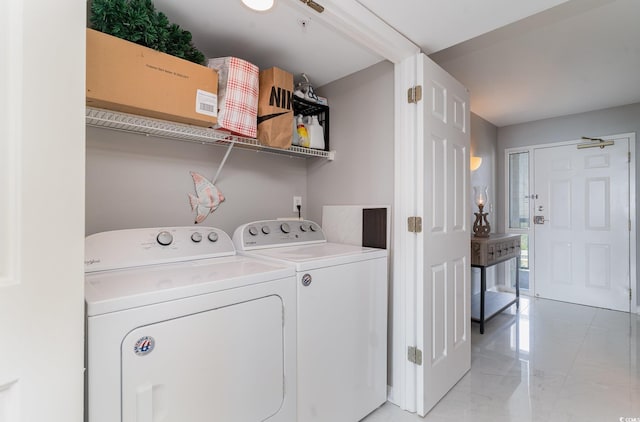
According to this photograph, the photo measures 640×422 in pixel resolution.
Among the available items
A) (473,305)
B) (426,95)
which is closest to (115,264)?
(426,95)

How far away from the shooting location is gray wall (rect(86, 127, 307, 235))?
1496mm

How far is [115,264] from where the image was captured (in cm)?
126

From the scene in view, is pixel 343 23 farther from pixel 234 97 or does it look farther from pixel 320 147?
pixel 320 147

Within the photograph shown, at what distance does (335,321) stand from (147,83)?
1343mm

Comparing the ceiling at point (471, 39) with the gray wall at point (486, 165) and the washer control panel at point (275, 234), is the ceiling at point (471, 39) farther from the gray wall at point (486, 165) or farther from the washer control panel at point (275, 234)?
the washer control panel at point (275, 234)

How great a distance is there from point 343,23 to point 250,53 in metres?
0.66

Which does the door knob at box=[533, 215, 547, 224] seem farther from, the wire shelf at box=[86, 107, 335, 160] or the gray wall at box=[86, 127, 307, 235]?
the wire shelf at box=[86, 107, 335, 160]

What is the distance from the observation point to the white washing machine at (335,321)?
54.1 inches

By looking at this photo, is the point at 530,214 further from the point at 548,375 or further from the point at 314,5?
the point at 314,5

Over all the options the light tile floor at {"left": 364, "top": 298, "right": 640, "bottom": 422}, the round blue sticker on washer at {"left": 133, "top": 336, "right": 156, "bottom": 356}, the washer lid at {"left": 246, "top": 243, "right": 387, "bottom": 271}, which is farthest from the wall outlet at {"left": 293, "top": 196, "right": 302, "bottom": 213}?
the round blue sticker on washer at {"left": 133, "top": 336, "right": 156, "bottom": 356}

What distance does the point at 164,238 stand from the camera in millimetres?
1429

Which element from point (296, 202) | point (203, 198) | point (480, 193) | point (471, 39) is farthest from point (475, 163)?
point (203, 198)

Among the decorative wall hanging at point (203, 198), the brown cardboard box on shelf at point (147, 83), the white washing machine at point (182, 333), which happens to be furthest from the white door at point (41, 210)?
the decorative wall hanging at point (203, 198)

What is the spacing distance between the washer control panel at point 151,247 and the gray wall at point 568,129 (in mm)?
4126
